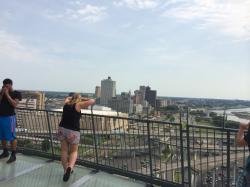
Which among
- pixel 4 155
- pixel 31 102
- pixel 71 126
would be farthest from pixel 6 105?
pixel 31 102

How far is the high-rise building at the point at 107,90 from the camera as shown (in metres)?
11.1

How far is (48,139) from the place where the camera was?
926 cm

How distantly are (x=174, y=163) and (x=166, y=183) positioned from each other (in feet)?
1.29

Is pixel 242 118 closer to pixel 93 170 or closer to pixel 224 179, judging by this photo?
pixel 224 179

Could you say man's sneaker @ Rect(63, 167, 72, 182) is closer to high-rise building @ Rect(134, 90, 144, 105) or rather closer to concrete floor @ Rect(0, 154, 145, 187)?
concrete floor @ Rect(0, 154, 145, 187)

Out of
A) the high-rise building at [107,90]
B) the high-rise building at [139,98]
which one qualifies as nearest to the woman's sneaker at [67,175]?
the high-rise building at [139,98]

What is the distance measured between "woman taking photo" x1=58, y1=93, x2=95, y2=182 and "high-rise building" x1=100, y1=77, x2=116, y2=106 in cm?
352

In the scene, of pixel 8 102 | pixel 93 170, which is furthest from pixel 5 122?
pixel 93 170

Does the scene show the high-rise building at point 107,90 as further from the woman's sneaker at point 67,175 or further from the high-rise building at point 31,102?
the woman's sneaker at point 67,175

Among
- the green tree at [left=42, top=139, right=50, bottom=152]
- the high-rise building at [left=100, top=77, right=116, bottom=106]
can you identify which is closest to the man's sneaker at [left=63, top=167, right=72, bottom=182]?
the green tree at [left=42, top=139, right=50, bottom=152]

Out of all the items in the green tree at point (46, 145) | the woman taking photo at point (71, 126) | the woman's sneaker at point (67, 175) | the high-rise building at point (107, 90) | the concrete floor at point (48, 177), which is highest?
the high-rise building at point (107, 90)

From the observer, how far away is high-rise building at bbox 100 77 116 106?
11.1 meters

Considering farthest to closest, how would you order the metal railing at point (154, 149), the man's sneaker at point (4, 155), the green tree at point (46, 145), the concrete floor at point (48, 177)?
the green tree at point (46, 145) < the man's sneaker at point (4, 155) < the concrete floor at point (48, 177) < the metal railing at point (154, 149)

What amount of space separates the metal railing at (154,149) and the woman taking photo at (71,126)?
1097 mm
